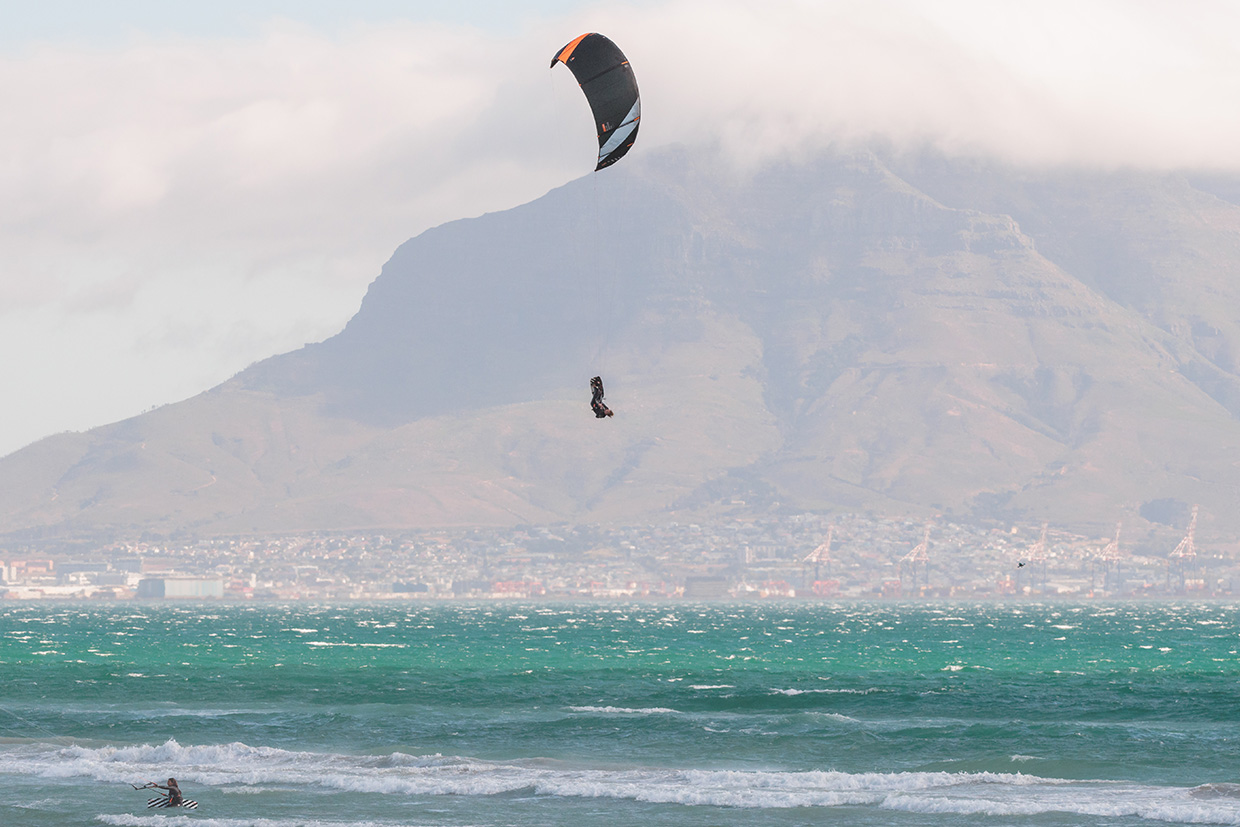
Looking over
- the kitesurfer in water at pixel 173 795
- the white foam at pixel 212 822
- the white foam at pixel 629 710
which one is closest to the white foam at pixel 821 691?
the white foam at pixel 629 710

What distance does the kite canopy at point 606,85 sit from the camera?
1978 inches

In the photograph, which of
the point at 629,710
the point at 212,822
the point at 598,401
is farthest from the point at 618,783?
the point at 629,710

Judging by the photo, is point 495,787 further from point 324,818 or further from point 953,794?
point 953,794

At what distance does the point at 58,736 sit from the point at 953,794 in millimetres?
35975

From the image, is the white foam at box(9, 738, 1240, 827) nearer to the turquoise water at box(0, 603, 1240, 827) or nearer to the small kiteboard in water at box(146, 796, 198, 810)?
the turquoise water at box(0, 603, 1240, 827)

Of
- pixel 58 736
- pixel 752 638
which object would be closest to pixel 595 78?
pixel 58 736

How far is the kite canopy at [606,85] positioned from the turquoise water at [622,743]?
2054 centimetres

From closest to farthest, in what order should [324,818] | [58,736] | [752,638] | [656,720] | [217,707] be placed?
[324,818] < [58,736] < [656,720] < [217,707] < [752,638]

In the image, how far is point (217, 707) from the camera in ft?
247

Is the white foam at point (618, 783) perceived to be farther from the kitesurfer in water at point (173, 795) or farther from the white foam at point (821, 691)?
the white foam at point (821, 691)

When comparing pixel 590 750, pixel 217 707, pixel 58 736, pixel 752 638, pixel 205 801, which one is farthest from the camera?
pixel 752 638

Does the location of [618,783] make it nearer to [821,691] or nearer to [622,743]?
[622,743]

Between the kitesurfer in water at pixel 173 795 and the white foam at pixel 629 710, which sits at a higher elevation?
the kitesurfer in water at pixel 173 795

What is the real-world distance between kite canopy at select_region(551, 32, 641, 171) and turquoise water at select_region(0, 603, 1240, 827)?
20536 mm
